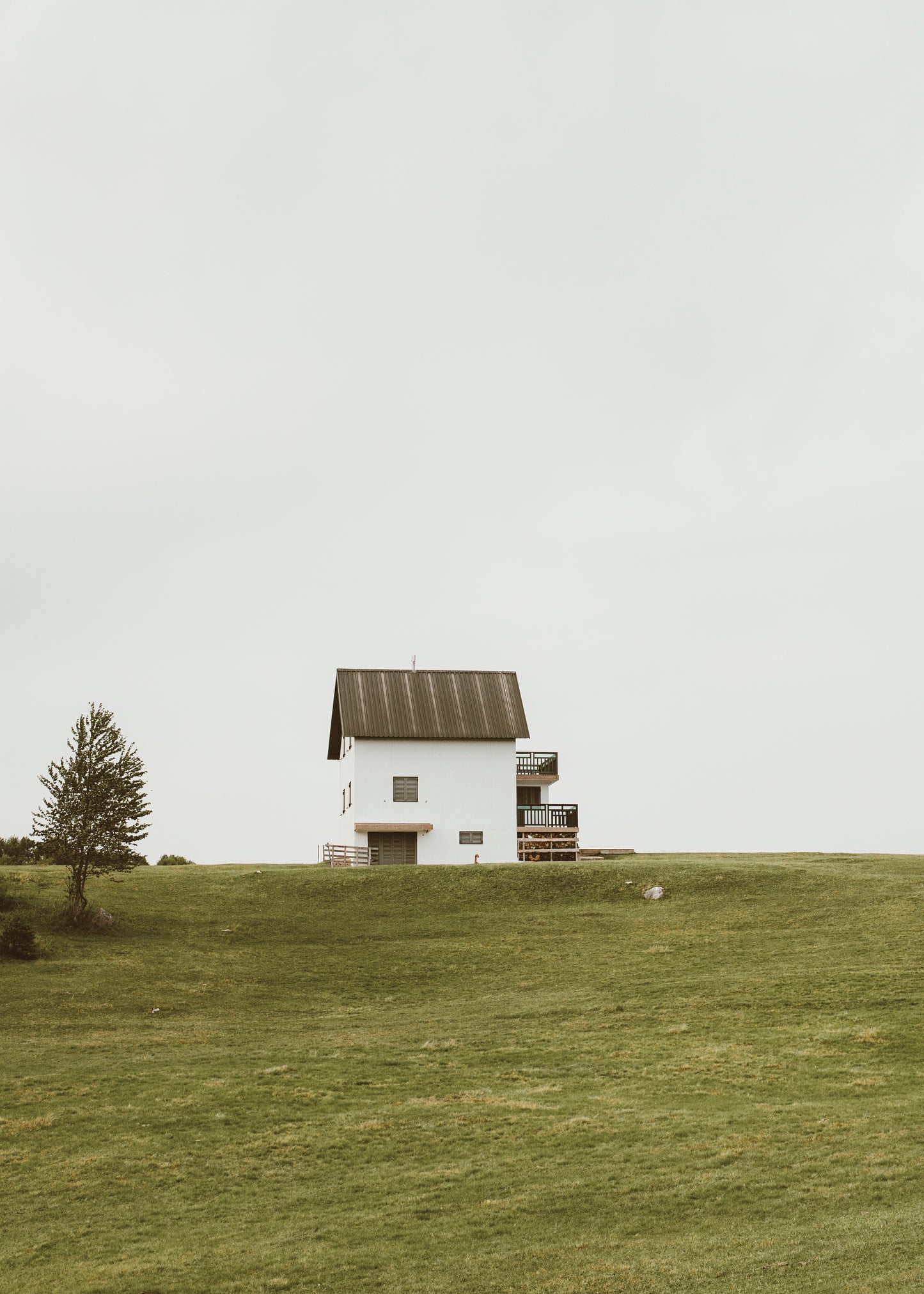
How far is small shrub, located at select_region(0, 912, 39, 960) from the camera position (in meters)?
30.0

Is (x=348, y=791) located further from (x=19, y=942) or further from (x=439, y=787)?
(x=19, y=942)

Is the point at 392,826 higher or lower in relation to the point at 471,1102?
higher

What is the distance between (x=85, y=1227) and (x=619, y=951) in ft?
64.2

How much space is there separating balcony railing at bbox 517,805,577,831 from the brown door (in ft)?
18.2

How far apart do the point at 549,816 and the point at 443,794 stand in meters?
5.72

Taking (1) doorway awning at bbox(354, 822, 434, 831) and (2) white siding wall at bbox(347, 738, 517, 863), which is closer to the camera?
(1) doorway awning at bbox(354, 822, 434, 831)

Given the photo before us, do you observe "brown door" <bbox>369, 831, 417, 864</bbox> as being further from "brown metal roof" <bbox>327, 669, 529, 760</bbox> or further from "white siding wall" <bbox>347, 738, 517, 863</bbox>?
"brown metal roof" <bbox>327, 669, 529, 760</bbox>

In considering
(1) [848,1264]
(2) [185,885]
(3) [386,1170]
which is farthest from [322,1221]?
(2) [185,885]

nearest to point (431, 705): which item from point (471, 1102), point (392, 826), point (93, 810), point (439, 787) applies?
point (439, 787)

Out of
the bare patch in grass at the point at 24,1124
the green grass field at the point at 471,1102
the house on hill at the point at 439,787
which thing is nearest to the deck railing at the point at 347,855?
the house on hill at the point at 439,787

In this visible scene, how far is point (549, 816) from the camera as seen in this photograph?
55.9 metres

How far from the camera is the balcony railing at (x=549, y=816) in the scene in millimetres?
55812

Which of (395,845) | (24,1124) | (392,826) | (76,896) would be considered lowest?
(24,1124)

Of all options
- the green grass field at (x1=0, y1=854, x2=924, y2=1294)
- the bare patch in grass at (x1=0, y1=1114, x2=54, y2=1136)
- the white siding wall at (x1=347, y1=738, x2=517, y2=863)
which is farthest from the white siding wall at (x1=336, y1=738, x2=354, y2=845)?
the bare patch in grass at (x1=0, y1=1114, x2=54, y2=1136)
